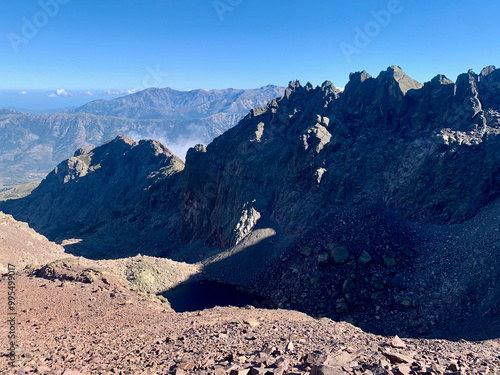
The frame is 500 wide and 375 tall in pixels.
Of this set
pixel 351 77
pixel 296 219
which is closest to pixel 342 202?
pixel 296 219

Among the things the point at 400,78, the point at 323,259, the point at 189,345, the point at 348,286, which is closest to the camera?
the point at 189,345

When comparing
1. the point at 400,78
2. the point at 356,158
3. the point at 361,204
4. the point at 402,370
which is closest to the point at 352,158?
the point at 356,158

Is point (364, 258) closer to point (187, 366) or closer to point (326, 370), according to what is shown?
point (326, 370)

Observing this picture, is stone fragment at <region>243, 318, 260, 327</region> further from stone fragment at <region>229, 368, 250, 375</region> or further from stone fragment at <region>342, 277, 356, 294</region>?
stone fragment at <region>342, 277, 356, 294</region>

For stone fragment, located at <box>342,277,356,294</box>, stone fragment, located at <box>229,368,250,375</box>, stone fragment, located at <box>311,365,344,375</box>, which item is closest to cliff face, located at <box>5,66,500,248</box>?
stone fragment, located at <box>342,277,356,294</box>

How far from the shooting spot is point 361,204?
74750 mm

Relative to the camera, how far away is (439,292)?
153ft

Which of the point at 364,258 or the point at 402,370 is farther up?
the point at 402,370

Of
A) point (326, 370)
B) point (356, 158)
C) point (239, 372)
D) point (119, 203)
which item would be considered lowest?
point (119, 203)

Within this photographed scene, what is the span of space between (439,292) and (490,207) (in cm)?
2366

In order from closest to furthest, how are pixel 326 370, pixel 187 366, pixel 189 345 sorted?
1. pixel 326 370
2. pixel 187 366
3. pixel 189 345

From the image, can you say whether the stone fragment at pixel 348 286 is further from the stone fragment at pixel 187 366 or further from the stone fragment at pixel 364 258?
the stone fragment at pixel 187 366

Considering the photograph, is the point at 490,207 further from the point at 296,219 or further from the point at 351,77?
the point at 351,77

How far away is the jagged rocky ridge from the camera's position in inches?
1966
